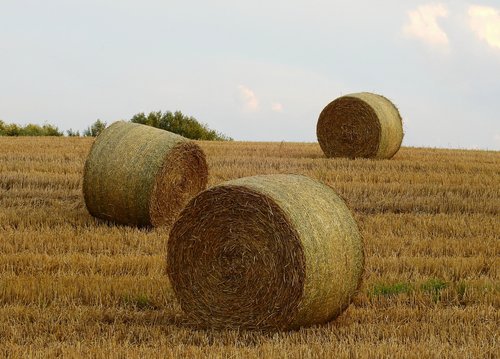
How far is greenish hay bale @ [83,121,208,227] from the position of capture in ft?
38.4

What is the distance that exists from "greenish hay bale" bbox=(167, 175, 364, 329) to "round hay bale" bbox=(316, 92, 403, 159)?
11158 mm

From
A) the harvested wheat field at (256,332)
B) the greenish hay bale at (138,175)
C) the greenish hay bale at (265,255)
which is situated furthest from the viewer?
the greenish hay bale at (138,175)

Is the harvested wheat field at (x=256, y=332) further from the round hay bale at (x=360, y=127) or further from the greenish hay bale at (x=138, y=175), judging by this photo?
the round hay bale at (x=360, y=127)

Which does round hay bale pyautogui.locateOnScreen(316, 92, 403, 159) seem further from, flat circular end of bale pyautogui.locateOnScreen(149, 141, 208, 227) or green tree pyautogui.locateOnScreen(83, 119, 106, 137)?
green tree pyautogui.locateOnScreen(83, 119, 106, 137)

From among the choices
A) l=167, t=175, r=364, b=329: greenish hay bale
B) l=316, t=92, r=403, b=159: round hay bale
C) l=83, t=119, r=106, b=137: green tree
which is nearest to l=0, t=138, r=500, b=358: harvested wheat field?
l=167, t=175, r=364, b=329: greenish hay bale

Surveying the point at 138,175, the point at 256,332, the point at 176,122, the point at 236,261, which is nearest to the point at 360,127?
the point at 138,175

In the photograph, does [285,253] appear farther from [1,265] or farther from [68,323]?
[1,265]

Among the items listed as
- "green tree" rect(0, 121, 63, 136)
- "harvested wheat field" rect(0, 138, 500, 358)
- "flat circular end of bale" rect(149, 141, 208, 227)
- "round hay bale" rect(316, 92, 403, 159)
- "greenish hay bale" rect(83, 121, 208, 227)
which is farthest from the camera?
"green tree" rect(0, 121, 63, 136)

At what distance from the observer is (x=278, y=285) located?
280 inches

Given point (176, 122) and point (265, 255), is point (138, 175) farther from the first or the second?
point (176, 122)

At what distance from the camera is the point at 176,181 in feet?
40.0

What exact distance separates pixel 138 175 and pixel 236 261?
4.65m

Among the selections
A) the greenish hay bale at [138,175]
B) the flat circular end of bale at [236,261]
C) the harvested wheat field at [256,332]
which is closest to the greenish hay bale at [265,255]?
the flat circular end of bale at [236,261]

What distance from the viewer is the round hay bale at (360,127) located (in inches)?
736
